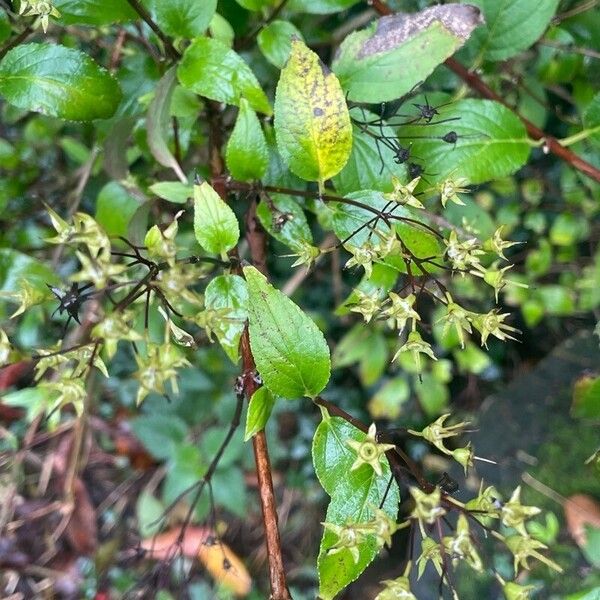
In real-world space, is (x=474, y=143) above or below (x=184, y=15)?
below

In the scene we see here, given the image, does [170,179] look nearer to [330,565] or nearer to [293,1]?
[293,1]

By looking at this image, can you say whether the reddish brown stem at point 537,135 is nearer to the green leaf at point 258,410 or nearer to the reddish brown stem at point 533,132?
the reddish brown stem at point 533,132

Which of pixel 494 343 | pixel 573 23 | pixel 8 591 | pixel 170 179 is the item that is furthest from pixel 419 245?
pixel 8 591

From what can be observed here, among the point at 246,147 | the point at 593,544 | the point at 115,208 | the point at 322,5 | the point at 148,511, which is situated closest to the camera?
the point at 246,147

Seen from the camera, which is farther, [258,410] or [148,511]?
[148,511]

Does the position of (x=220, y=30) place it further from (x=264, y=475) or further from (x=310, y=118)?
(x=264, y=475)

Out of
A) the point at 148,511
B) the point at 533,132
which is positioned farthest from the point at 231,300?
the point at 148,511
